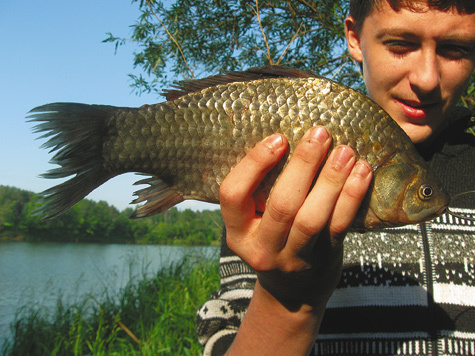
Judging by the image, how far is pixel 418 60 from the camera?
1.58 m

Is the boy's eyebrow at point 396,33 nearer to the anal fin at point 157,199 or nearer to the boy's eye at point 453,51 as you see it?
the boy's eye at point 453,51

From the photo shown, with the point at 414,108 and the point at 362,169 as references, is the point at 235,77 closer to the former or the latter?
the point at 362,169

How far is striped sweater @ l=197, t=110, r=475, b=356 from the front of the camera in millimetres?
1649

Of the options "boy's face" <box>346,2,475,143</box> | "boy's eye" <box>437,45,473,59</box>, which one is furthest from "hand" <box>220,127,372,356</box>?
"boy's eye" <box>437,45,473,59</box>

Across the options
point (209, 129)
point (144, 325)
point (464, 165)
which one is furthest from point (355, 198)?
point (144, 325)

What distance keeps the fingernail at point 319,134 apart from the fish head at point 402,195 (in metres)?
0.22

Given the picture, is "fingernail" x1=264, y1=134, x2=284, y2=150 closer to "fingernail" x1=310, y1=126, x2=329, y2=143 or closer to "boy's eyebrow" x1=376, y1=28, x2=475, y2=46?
"fingernail" x1=310, y1=126, x2=329, y2=143

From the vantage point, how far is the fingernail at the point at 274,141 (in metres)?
1.13

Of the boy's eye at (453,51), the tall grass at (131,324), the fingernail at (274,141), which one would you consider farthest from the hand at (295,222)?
the tall grass at (131,324)

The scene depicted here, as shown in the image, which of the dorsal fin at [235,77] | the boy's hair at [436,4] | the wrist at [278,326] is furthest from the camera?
the boy's hair at [436,4]

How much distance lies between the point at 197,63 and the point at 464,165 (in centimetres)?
462

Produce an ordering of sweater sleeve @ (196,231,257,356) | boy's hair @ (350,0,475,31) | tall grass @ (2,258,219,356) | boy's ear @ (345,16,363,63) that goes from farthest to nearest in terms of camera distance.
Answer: tall grass @ (2,258,219,356), boy's ear @ (345,16,363,63), sweater sleeve @ (196,231,257,356), boy's hair @ (350,0,475,31)

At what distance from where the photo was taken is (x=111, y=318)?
479 centimetres

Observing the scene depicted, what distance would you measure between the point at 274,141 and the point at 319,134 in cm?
14
